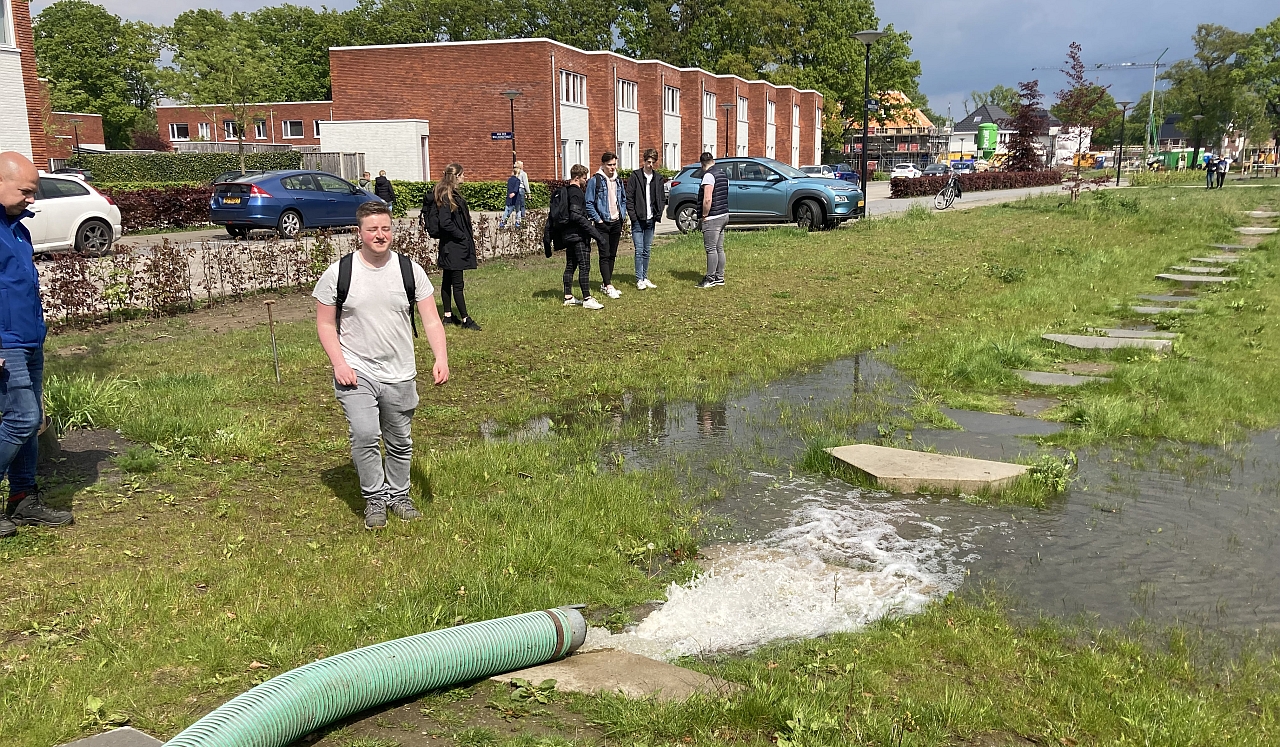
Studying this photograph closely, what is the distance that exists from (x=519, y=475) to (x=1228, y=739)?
3836 mm

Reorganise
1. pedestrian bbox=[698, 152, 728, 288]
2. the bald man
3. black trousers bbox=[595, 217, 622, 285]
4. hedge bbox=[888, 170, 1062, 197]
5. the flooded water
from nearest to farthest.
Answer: the flooded water
the bald man
black trousers bbox=[595, 217, 622, 285]
pedestrian bbox=[698, 152, 728, 288]
hedge bbox=[888, 170, 1062, 197]

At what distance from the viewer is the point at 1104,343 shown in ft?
29.9

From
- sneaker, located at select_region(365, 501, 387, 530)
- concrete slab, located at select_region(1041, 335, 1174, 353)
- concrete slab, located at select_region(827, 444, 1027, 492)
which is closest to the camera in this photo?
sneaker, located at select_region(365, 501, 387, 530)

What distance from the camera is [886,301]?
12.0 meters

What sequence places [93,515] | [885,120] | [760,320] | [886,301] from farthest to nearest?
[885,120] → [886,301] → [760,320] → [93,515]

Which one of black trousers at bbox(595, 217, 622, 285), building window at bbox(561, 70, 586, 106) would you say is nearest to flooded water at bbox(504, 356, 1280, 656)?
black trousers at bbox(595, 217, 622, 285)

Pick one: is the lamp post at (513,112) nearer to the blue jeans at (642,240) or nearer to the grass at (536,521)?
the blue jeans at (642,240)

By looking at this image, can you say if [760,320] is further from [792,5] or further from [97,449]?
[792,5]

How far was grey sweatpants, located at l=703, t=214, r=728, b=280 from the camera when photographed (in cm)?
1295

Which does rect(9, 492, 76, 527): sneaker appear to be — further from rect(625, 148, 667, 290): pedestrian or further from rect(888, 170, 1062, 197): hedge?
rect(888, 170, 1062, 197): hedge

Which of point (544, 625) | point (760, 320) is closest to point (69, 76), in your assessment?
point (760, 320)

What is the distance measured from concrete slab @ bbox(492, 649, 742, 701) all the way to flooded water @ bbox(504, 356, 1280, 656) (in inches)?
8.0

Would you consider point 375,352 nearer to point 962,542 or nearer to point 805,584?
point 805,584

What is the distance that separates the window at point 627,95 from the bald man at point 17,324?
4645 centimetres
